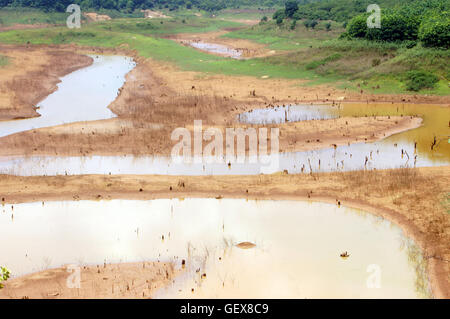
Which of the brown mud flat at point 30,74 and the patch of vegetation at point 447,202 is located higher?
the brown mud flat at point 30,74

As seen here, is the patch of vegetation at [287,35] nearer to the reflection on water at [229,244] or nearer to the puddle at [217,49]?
the puddle at [217,49]

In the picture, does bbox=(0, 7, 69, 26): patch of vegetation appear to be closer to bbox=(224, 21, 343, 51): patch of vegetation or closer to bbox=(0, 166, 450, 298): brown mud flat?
bbox=(224, 21, 343, 51): patch of vegetation

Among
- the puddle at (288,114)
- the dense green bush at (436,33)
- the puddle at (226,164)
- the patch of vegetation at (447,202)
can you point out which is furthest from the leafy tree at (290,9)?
the patch of vegetation at (447,202)

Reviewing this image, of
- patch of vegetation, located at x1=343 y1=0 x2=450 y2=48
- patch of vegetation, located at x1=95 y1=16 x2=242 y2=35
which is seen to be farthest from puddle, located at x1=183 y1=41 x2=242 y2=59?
patch of vegetation, located at x1=343 y1=0 x2=450 y2=48

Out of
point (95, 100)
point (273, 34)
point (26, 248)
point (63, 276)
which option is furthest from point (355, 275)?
point (273, 34)

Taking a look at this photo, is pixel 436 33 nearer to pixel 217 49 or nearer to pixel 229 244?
pixel 229 244

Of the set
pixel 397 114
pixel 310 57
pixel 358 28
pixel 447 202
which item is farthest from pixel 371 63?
pixel 447 202

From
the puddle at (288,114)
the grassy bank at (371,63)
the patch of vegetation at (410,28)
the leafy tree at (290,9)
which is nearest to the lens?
the puddle at (288,114)
